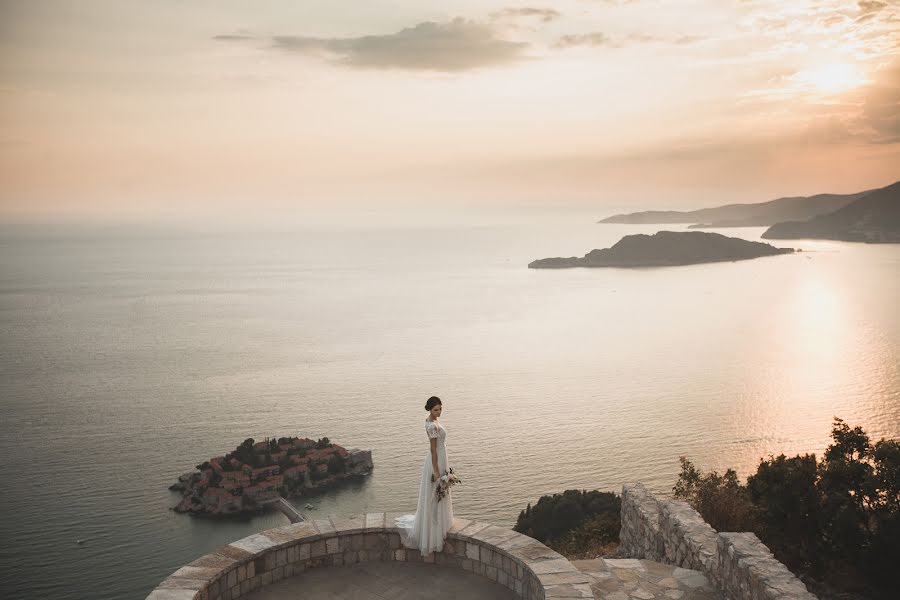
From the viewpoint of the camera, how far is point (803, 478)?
47.3 feet

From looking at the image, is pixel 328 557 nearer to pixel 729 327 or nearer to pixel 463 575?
pixel 463 575

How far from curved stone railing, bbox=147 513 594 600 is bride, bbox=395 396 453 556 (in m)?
0.22

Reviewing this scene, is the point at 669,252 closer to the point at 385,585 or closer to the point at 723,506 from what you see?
the point at 723,506

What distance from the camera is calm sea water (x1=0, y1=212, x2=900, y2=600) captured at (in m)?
49.9

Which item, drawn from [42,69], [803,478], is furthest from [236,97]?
[803,478]

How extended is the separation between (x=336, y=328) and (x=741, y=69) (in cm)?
7047

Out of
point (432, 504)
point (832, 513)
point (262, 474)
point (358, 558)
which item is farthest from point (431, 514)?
point (262, 474)

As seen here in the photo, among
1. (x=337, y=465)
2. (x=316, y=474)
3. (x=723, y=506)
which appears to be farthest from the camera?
(x=316, y=474)

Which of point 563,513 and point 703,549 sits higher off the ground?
point 703,549

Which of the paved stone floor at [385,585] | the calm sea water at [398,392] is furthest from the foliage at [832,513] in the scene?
the calm sea water at [398,392]

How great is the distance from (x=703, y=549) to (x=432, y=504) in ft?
12.4

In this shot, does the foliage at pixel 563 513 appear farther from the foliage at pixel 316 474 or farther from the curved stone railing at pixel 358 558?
the curved stone railing at pixel 358 558

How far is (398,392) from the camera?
72125 millimetres

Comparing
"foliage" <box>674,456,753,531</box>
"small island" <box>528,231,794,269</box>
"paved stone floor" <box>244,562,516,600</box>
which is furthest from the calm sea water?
"small island" <box>528,231,794,269</box>
